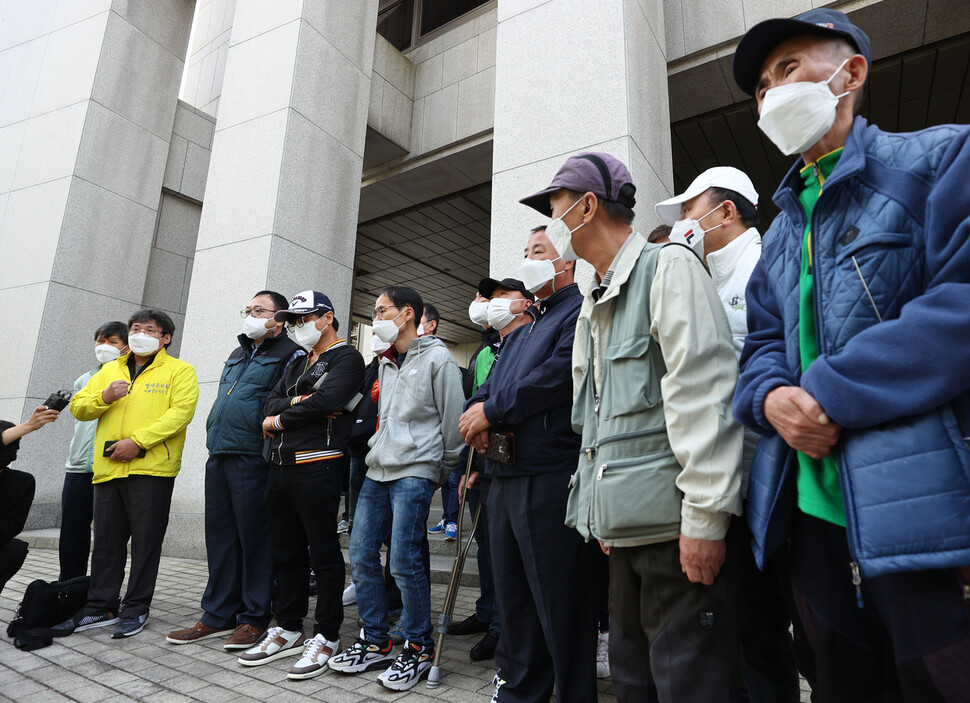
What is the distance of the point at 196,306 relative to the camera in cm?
717

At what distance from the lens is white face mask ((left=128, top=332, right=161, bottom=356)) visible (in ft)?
14.9

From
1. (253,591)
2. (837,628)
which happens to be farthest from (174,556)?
(837,628)

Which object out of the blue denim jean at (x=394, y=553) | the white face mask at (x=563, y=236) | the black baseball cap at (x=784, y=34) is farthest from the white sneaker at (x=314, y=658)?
the black baseball cap at (x=784, y=34)

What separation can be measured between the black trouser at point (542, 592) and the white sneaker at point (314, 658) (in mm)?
1199

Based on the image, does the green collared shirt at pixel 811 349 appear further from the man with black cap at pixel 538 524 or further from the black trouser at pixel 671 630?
the man with black cap at pixel 538 524

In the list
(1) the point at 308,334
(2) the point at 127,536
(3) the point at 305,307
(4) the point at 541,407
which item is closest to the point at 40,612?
(2) the point at 127,536

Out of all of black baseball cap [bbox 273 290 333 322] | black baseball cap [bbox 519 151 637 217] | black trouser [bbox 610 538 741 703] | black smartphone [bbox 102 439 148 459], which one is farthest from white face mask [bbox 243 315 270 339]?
black trouser [bbox 610 538 741 703]

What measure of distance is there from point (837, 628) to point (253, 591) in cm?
350

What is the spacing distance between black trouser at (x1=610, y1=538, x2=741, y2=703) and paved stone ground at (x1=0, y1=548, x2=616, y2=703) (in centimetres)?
123

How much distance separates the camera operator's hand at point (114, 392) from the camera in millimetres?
4355

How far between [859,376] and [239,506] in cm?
375

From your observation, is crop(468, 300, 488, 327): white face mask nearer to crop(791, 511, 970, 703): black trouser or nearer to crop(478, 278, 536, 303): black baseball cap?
crop(478, 278, 536, 303): black baseball cap

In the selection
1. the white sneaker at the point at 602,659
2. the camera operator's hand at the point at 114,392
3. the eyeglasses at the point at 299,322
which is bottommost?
the white sneaker at the point at 602,659

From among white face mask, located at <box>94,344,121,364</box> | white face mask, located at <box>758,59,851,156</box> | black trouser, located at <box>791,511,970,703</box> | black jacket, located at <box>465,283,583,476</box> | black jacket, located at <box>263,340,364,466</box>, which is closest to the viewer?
black trouser, located at <box>791,511,970,703</box>
